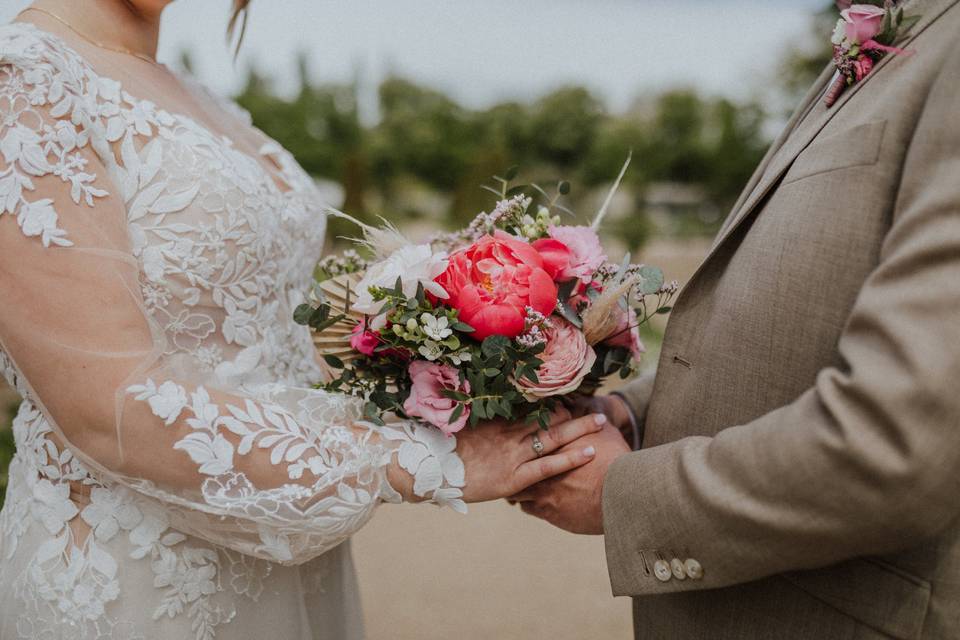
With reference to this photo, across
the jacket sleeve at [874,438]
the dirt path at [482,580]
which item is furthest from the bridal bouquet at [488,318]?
the dirt path at [482,580]

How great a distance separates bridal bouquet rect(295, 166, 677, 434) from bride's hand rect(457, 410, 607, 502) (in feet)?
0.20

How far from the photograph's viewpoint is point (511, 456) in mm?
1634

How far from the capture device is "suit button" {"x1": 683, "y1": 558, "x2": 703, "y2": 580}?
1.33 meters

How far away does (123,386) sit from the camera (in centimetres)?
139

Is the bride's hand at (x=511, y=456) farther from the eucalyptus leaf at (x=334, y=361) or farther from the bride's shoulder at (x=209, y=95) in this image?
the bride's shoulder at (x=209, y=95)

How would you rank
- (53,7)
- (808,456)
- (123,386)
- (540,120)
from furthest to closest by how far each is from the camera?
(540,120)
(53,7)
(123,386)
(808,456)

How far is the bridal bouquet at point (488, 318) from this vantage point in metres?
1.45

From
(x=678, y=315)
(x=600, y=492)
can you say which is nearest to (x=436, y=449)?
(x=600, y=492)

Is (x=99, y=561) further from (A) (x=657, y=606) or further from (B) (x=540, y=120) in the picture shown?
(B) (x=540, y=120)

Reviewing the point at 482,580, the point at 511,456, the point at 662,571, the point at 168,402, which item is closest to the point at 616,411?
the point at 511,456

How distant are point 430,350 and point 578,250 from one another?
1.41 ft

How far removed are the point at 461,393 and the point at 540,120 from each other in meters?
23.1

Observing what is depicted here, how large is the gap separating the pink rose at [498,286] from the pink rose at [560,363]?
65mm

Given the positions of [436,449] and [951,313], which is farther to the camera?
[436,449]
